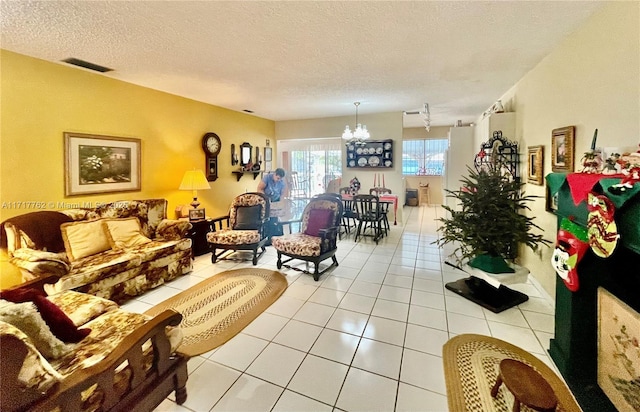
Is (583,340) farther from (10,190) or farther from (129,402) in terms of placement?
(10,190)

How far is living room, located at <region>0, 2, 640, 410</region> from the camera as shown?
6.42 ft

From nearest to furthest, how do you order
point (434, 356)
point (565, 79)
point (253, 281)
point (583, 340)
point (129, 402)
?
point (129, 402) → point (583, 340) → point (434, 356) → point (565, 79) → point (253, 281)

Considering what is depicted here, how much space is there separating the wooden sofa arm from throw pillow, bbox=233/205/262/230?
2.83 meters

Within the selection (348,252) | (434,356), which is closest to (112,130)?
(348,252)

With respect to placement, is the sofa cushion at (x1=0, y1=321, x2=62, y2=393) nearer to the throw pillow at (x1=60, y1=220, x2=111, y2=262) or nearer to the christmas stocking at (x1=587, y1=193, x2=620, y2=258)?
the throw pillow at (x1=60, y1=220, x2=111, y2=262)

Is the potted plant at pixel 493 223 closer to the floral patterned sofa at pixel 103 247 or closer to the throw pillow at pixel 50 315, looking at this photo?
the throw pillow at pixel 50 315

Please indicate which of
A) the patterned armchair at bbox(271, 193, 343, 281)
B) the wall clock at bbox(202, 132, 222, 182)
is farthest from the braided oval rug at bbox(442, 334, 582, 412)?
the wall clock at bbox(202, 132, 222, 182)

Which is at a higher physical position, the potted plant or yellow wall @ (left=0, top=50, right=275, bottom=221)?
yellow wall @ (left=0, top=50, right=275, bottom=221)

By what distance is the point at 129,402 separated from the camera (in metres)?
1.43

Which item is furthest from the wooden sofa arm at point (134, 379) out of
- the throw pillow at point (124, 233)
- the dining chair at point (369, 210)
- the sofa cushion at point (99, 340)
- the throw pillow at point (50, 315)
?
the dining chair at point (369, 210)

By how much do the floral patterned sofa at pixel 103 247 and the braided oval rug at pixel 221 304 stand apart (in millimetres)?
483

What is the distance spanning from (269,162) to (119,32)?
15.8 feet

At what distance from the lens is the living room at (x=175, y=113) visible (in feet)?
6.42

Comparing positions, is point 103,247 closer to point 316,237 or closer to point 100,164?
point 100,164
